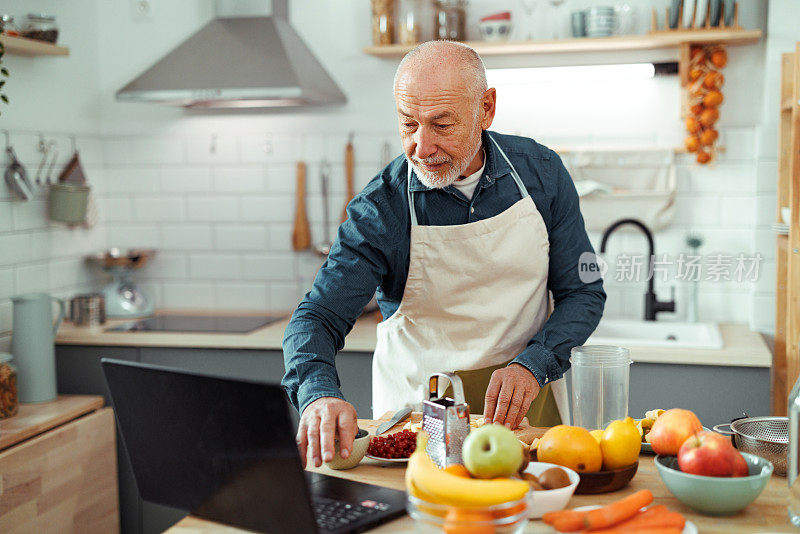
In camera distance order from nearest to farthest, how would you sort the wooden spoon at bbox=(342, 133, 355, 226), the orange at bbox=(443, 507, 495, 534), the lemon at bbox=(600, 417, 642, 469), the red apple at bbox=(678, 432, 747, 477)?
the orange at bbox=(443, 507, 495, 534) → the red apple at bbox=(678, 432, 747, 477) → the lemon at bbox=(600, 417, 642, 469) → the wooden spoon at bbox=(342, 133, 355, 226)

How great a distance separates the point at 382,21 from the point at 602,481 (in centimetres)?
253

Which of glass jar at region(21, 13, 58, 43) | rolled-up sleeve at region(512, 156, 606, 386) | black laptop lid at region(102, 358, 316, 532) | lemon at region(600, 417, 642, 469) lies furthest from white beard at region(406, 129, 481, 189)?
glass jar at region(21, 13, 58, 43)

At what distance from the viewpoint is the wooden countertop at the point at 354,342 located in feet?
9.42

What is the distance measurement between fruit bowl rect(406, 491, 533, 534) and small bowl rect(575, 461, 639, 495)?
32 cm

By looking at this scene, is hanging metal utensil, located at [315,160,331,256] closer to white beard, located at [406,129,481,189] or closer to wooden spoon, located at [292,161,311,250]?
wooden spoon, located at [292,161,311,250]

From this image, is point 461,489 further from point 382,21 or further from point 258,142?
point 258,142

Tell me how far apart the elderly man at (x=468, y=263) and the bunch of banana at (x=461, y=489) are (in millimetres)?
768

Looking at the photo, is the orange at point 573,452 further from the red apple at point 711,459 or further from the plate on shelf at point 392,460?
the plate on shelf at point 392,460

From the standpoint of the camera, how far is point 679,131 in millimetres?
3402

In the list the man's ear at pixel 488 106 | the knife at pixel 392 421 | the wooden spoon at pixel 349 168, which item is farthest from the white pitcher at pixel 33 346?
the man's ear at pixel 488 106

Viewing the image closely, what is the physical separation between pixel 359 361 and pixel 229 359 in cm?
51

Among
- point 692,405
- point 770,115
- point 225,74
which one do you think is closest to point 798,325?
point 692,405

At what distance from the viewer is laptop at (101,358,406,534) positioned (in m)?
1.14

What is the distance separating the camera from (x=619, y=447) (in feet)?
4.53
